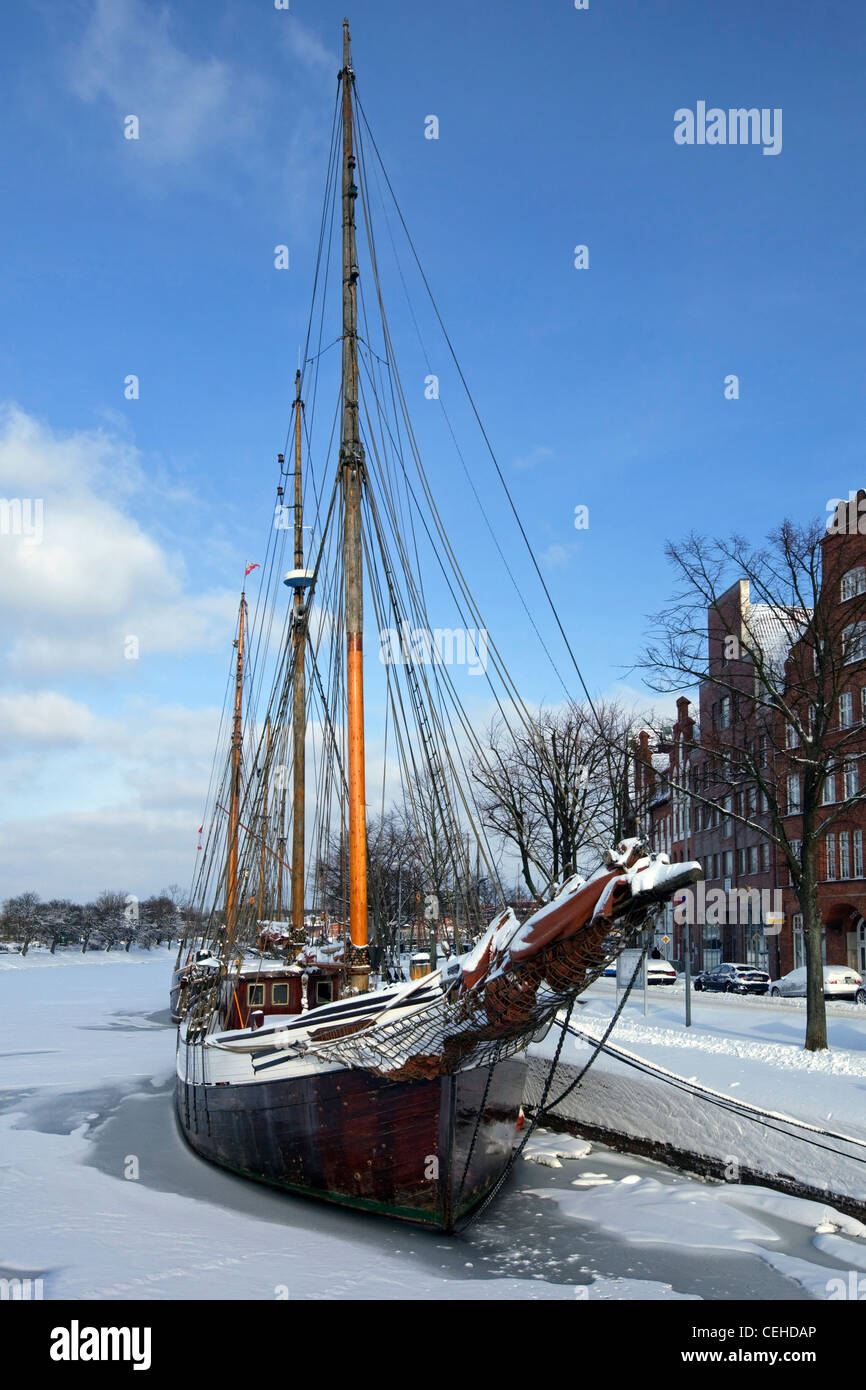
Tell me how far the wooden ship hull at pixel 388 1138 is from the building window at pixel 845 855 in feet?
112

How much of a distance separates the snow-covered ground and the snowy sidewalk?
338 millimetres

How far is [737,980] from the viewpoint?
43188 mm

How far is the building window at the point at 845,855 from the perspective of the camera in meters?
44.1

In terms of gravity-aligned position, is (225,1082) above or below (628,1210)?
above

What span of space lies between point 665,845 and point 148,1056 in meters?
48.9

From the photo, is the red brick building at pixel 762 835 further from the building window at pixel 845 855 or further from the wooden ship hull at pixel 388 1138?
the wooden ship hull at pixel 388 1138

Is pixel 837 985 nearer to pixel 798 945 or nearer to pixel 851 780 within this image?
pixel 798 945

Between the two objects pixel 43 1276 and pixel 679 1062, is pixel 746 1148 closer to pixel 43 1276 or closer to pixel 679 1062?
pixel 679 1062

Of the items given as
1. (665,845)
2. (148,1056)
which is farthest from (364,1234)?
(665,845)

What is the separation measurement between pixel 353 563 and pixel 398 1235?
420 inches

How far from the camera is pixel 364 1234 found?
40.2 ft

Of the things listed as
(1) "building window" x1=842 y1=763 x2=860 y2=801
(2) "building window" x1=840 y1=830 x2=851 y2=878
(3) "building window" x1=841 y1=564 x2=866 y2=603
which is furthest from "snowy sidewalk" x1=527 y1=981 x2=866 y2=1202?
(1) "building window" x1=842 y1=763 x2=860 y2=801

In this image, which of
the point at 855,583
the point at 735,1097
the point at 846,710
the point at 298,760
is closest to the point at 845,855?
the point at 846,710

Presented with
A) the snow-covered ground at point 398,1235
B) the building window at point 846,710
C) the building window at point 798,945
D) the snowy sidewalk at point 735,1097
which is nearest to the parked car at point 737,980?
the building window at point 798,945
